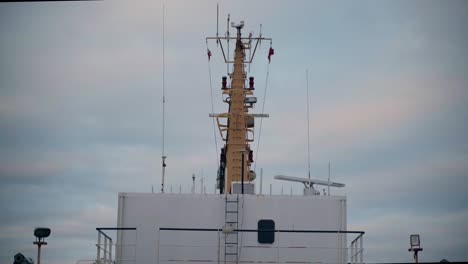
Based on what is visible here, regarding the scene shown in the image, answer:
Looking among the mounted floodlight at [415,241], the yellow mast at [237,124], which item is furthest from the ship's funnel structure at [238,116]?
the mounted floodlight at [415,241]

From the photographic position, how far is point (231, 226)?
64.8 feet

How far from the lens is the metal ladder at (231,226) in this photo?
65.3 feet

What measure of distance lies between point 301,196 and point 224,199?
2.35 meters

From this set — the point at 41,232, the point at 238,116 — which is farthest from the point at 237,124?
the point at 41,232

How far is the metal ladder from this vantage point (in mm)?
19906

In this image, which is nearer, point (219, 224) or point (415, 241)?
point (415, 241)

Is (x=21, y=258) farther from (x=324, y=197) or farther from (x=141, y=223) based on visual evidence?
(x=324, y=197)

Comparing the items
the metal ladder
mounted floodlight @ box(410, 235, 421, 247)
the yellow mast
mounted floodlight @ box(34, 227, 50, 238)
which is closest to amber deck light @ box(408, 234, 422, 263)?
mounted floodlight @ box(410, 235, 421, 247)

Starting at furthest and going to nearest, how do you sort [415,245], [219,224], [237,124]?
1. [237,124]
2. [219,224]
3. [415,245]

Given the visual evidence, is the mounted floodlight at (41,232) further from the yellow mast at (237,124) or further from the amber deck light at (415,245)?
the amber deck light at (415,245)

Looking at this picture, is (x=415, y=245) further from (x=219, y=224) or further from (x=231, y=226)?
(x=219, y=224)

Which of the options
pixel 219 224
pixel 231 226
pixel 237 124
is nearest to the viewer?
pixel 231 226

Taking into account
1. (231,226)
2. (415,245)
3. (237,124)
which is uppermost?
(237,124)

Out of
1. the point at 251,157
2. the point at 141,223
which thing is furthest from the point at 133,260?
the point at 251,157
